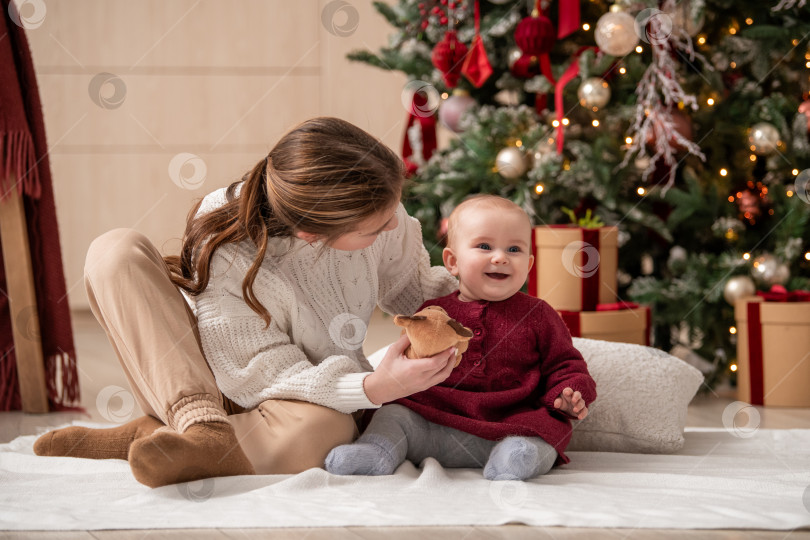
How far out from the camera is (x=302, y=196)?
1.24 metres

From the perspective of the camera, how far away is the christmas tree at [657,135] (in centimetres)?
220

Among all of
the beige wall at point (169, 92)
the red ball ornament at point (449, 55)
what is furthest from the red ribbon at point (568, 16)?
the beige wall at point (169, 92)

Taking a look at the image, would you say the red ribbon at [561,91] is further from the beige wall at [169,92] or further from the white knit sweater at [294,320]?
the beige wall at [169,92]

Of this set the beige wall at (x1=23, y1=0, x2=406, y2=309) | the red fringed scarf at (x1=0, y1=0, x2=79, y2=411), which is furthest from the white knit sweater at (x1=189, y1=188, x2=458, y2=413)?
the beige wall at (x1=23, y1=0, x2=406, y2=309)

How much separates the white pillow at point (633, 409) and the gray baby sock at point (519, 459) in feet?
0.77

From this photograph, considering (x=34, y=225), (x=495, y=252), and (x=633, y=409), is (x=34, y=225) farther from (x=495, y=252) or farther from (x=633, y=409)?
(x=633, y=409)

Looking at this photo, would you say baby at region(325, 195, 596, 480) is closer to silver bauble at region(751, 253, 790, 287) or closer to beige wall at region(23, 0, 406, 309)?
→ silver bauble at region(751, 253, 790, 287)

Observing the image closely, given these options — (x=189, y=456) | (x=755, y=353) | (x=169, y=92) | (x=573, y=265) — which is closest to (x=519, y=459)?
(x=189, y=456)

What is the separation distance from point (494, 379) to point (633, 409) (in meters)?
0.29

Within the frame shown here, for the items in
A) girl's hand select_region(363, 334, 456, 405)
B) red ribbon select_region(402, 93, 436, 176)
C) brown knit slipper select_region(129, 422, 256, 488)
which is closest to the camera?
brown knit slipper select_region(129, 422, 256, 488)

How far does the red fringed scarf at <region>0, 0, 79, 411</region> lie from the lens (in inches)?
77.9

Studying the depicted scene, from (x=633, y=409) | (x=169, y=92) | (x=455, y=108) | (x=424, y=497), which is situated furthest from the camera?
(x=169, y=92)

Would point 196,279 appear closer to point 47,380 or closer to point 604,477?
point 604,477

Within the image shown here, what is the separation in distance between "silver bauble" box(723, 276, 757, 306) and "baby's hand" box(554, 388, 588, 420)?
103cm
